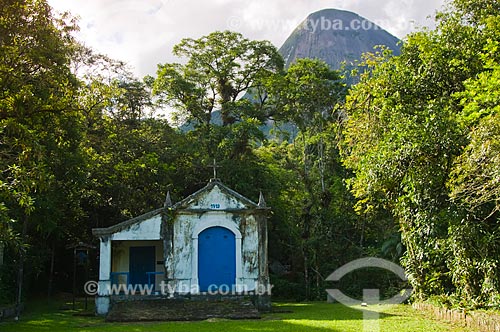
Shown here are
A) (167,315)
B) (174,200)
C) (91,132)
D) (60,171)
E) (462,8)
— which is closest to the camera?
(167,315)

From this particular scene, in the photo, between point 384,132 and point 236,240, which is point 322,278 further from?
point 384,132

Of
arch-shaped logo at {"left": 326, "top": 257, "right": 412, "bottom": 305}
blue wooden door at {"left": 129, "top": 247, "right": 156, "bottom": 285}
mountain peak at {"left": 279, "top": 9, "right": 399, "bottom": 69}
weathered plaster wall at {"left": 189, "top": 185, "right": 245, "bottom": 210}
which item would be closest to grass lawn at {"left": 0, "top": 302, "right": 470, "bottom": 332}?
weathered plaster wall at {"left": 189, "top": 185, "right": 245, "bottom": 210}

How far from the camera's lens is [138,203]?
25.2m

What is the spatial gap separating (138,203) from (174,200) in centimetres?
180

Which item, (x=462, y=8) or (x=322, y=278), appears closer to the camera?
(x=462, y=8)

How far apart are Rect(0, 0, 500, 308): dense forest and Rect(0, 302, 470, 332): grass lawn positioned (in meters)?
1.42

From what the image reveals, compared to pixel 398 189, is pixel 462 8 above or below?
above

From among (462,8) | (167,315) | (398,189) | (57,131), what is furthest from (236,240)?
(462,8)

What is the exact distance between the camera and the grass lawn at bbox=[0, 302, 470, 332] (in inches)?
513

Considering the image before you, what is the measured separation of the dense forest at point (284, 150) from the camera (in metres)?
13.1

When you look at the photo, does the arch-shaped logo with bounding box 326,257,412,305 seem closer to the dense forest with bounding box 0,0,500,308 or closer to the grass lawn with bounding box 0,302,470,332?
the dense forest with bounding box 0,0,500,308

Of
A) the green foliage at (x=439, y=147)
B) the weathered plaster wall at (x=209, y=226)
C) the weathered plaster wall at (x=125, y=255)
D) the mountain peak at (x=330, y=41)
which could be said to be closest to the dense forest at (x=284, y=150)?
the green foliage at (x=439, y=147)

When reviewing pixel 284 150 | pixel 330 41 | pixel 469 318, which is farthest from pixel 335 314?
pixel 330 41

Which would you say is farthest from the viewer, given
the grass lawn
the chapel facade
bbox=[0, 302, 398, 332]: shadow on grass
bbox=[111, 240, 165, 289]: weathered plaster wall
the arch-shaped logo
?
the arch-shaped logo
